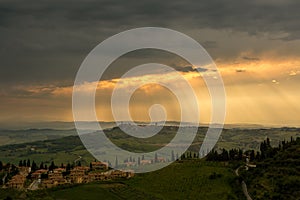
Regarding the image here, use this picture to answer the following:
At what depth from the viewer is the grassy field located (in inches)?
5157

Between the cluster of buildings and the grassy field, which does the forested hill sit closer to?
the grassy field

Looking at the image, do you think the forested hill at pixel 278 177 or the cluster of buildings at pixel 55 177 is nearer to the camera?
the forested hill at pixel 278 177

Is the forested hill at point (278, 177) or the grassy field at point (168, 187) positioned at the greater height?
the forested hill at point (278, 177)

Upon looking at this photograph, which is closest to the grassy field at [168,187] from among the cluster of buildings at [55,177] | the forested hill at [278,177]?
the forested hill at [278,177]

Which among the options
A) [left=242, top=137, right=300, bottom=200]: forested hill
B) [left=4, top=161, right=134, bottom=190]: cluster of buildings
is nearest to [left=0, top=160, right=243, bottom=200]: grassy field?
[left=242, top=137, right=300, bottom=200]: forested hill

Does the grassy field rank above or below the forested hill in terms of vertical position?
below

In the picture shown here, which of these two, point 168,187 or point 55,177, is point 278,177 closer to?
point 168,187

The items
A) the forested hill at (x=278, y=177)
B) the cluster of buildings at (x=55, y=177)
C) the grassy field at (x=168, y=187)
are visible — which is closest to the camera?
the forested hill at (x=278, y=177)

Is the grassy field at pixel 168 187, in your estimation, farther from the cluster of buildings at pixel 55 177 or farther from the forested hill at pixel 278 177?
the cluster of buildings at pixel 55 177

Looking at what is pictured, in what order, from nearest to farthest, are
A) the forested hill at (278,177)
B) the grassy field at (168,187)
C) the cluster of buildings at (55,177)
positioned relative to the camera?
the forested hill at (278,177) < the grassy field at (168,187) < the cluster of buildings at (55,177)

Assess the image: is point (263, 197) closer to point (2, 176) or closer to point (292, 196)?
point (292, 196)

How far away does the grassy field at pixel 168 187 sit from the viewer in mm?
131000

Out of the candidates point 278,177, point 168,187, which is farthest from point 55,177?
point 278,177

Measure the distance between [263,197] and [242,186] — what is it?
66.1 ft
